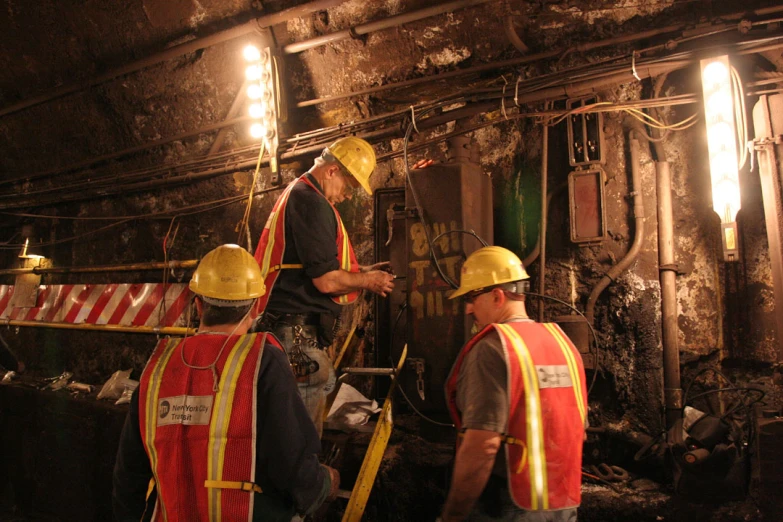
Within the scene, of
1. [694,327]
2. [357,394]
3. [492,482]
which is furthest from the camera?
[357,394]

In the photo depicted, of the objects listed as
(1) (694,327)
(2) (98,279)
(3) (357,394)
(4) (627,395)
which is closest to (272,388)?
(3) (357,394)

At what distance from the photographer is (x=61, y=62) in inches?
255

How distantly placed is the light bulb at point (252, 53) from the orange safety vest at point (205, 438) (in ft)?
13.8

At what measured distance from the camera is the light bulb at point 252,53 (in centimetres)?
509

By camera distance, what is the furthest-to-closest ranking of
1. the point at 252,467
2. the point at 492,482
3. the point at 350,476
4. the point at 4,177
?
1. the point at 4,177
2. the point at 350,476
3. the point at 492,482
4. the point at 252,467

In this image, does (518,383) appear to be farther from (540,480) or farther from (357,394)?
(357,394)

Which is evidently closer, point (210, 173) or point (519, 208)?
point (519, 208)

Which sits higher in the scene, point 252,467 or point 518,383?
point 518,383

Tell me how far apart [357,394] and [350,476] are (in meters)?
0.94

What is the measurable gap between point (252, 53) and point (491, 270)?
407cm

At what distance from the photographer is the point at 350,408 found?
4082mm

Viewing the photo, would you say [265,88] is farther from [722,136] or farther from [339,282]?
[722,136]

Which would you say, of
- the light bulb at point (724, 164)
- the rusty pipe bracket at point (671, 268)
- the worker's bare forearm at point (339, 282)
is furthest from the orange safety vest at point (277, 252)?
the light bulb at point (724, 164)

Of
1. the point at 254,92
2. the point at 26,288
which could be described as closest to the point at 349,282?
the point at 254,92
